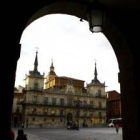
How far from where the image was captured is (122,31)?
3688 millimetres

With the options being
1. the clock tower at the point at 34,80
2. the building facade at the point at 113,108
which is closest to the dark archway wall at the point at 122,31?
the clock tower at the point at 34,80

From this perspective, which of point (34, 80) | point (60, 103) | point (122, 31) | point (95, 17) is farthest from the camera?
point (60, 103)

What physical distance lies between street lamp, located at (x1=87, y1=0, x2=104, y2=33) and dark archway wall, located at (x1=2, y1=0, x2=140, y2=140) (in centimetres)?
51

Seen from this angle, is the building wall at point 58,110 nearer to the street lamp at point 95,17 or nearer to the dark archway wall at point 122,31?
the dark archway wall at point 122,31


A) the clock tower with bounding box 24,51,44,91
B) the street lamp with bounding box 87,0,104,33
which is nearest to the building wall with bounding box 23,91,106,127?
the clock tower with bounding box 24,51,44,91

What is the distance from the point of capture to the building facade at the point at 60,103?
173 ft

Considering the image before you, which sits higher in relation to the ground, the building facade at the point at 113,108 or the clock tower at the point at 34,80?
the clock tower at the point at 34,80

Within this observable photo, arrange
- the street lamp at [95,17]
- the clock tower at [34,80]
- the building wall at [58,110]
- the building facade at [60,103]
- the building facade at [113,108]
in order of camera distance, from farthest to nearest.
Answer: the building facade at [113,108]
the clock tower at [34,80]
the building facade at [60,103]
the building wall at [58,110]
the street lamp at [95,17]

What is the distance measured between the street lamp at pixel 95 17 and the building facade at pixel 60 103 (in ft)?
162

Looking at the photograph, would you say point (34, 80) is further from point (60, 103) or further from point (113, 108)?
point (113, 108)

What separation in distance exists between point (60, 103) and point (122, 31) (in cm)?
5510

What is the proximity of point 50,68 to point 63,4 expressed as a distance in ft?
234

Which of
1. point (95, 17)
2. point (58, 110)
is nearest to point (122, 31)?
point (95, 17)

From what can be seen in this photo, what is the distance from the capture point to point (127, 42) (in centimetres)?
367
